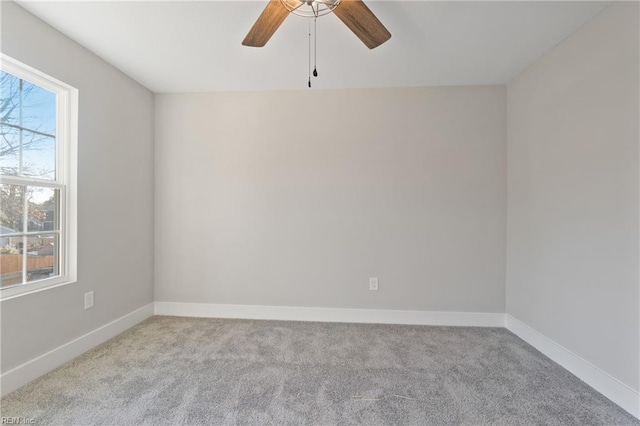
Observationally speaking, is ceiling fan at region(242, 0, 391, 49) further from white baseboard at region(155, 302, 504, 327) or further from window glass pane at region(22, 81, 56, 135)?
white baseboard at region(155, 302, 504, 327)

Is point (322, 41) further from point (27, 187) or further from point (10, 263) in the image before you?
point (10, 263)

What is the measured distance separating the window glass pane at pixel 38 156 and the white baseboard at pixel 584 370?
399 cm

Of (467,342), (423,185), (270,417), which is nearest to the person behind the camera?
(270,417)

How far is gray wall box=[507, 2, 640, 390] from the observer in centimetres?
154

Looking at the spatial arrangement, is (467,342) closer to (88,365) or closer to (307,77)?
(307,77)

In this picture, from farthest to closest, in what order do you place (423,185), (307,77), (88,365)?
(423,185) < (307,77) < (88,365)

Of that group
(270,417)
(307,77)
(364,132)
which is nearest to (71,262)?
(270,417)

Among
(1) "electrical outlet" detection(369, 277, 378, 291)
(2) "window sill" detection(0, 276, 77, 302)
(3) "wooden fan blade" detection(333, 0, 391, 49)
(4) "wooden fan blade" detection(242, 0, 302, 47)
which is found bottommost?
(1) "electrical outlet" detection(369, 277, 378, 291)

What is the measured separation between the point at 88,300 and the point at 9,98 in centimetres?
150

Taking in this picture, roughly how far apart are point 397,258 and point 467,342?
0.91m

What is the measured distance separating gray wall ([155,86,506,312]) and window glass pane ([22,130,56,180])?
0.93 metres

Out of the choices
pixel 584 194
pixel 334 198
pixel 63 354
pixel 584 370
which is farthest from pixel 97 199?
pixel 584 370

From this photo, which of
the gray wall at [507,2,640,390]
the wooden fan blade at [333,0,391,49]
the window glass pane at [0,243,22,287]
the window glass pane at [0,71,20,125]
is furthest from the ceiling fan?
the window glass pane at [0,243,22,287]

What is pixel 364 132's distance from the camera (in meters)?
2.73
